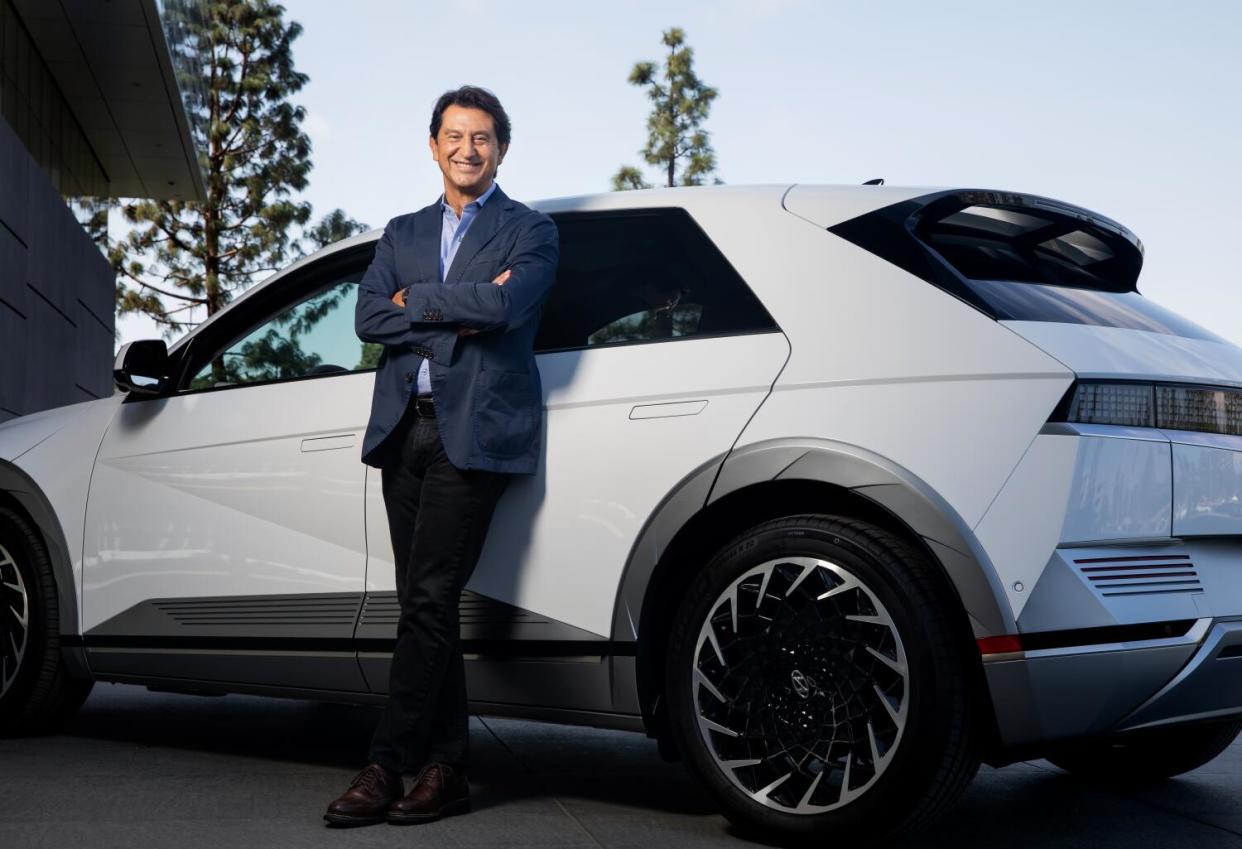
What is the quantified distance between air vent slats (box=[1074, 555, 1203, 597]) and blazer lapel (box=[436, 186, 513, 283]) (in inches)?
72.8

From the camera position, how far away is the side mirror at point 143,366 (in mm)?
4805

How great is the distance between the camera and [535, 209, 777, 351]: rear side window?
3756 mm

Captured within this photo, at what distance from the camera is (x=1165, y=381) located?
130 inches

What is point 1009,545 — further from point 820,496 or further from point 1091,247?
point 1091,247

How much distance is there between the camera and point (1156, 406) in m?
3.29

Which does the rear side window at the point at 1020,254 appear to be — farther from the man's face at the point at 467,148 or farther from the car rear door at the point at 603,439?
the man's face at the point at 467,148

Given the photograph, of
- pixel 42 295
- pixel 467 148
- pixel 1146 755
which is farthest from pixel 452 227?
pixel 42 295

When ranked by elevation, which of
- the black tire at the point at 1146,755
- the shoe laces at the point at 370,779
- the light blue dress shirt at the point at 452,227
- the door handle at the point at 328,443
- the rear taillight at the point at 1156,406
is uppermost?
the light blue dress shirt at the point at 452,227

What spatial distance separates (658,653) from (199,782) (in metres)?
1.58

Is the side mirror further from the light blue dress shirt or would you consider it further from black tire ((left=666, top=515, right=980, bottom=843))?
black tire ((left=666, top=515, right=980, bottom=843))

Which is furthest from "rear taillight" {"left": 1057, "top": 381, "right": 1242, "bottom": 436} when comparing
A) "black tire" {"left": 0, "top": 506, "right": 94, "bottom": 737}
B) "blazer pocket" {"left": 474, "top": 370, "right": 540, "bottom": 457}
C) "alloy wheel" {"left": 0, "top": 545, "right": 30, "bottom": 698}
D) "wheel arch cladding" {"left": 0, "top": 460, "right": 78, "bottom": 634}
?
"alloy wheel" {"left": 0, "top": 545, "right": 30, "bottom": 698}

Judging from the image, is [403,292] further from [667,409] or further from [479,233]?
[667,409]

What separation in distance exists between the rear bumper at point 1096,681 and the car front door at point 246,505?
193 cm

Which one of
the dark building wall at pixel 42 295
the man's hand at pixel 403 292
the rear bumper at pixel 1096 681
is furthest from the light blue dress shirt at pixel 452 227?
the dark building wall at pixel 42 295
